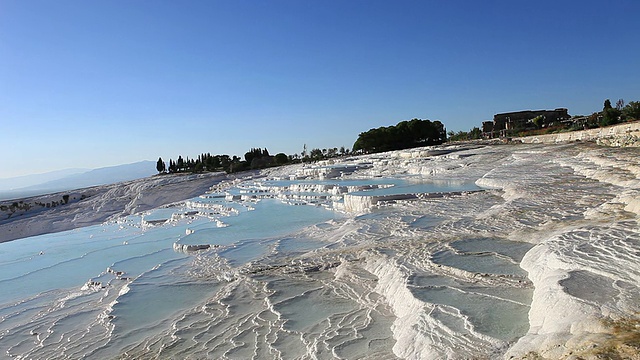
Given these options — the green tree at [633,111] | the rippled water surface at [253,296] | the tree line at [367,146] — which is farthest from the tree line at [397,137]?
the rippled water surface at [253,296]

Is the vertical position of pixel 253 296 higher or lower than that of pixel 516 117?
lower

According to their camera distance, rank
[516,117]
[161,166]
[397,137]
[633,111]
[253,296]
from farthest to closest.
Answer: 1. [161,166]
2. [516,117]
3. [397,137]
4. [633,111]
5. [253,296]

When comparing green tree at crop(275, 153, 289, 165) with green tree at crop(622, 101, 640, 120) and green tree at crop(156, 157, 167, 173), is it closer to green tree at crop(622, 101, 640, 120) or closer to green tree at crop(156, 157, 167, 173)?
green tree at crop(156, 157, 167, 173)

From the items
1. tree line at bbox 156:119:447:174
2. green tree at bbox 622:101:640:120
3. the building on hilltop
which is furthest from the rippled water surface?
the building on hilltop

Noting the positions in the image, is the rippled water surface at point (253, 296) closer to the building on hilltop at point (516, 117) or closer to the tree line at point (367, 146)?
the tree line at point (367, 146)

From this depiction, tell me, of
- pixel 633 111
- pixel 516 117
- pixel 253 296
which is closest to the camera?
pixel 253 296

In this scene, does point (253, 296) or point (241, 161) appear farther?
point (241, 161)

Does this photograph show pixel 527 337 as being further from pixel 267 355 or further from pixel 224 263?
pixel 224 263

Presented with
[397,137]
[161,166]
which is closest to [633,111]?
[397,137]

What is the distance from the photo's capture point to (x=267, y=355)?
3.78 m

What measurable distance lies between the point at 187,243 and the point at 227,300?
16.0 ft

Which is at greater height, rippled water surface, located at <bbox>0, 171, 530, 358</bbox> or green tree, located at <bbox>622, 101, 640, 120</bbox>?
green tree, located at <bbox>622, 101, 640, 120</bbox>

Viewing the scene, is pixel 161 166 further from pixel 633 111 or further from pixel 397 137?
pixel 633 111

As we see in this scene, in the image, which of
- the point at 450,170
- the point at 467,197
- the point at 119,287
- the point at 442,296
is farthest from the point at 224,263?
the point at 450,170
